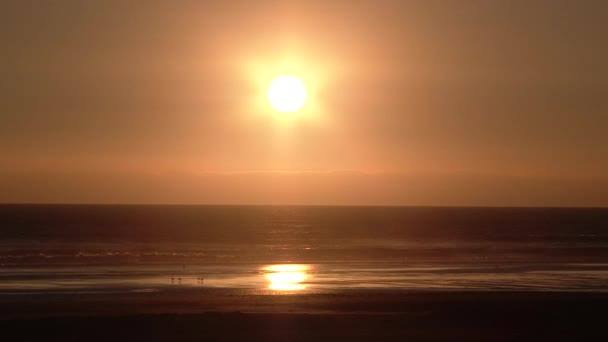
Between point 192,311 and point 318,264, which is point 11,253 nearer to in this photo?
point 318,264

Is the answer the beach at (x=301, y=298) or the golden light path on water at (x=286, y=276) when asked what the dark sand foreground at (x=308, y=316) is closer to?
the beach at (x=301, y=298)

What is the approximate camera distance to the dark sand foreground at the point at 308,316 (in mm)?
20078

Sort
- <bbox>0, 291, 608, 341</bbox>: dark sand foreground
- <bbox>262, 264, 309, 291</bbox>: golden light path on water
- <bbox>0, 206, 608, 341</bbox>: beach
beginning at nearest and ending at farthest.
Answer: <bbox>0, 291, 608, 341</bbox>: dark sand foreground < <bbox>0, 206, 608, 341</bbox>: beach < <bbox>262, 264, 309, 291</bbox>: golden light path on water

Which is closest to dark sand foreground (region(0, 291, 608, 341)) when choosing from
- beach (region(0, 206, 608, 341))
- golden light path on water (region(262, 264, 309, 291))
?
beach (region(0, 206, 608, 341))

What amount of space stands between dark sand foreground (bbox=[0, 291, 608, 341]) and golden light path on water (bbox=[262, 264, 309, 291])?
12.7 feet

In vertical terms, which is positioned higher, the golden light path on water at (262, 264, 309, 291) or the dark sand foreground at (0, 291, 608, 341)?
the golden light path on water at (262, 264, 309, 291)

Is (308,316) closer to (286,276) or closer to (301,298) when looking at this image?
(301,298)

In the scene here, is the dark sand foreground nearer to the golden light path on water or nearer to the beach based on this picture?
the beach

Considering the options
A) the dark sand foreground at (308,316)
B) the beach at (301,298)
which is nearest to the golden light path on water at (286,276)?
the beach at (301,298)

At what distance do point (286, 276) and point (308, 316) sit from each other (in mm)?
16127

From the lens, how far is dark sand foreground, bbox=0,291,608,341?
2008 cm

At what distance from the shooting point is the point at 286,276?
130 ft

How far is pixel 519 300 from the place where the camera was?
28.4m

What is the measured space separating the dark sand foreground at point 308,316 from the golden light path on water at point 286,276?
12.7 feet
